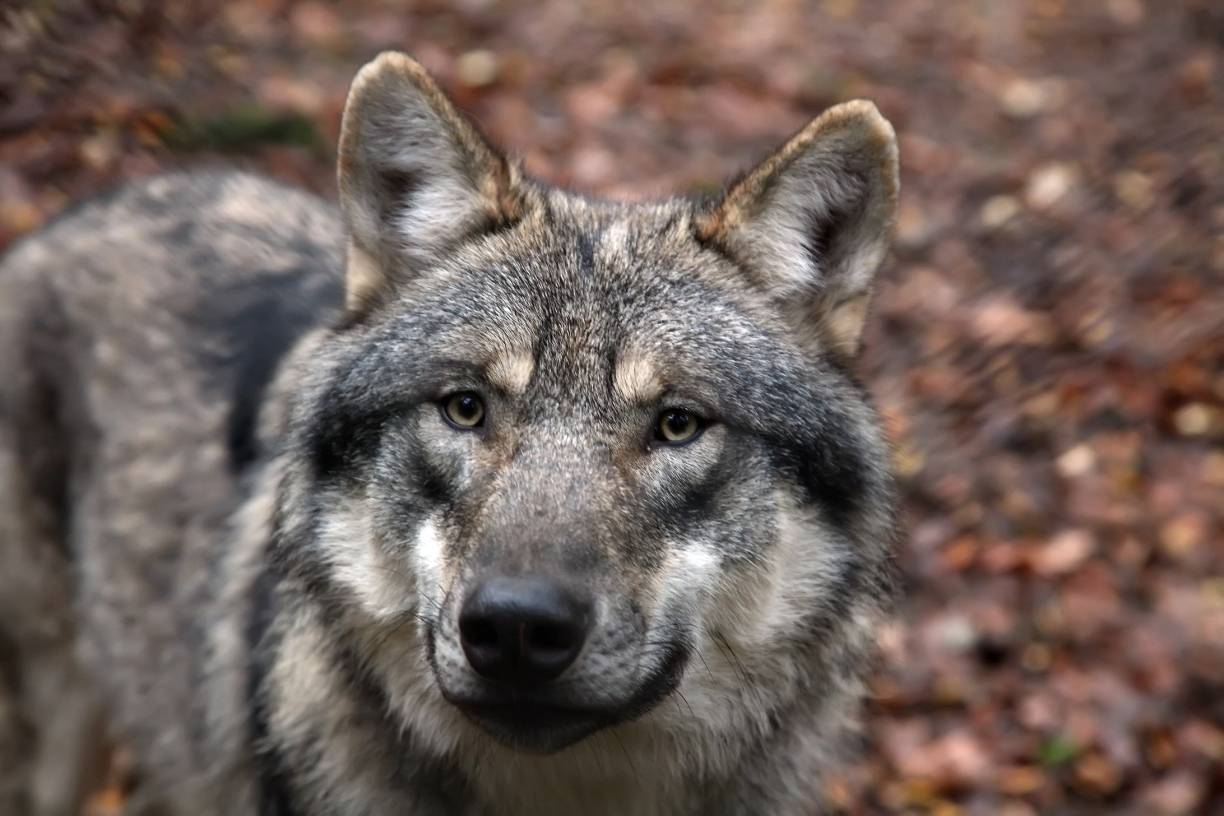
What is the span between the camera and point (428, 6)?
1128 centimetres

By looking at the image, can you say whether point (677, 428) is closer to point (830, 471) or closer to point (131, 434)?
point (830, 471)

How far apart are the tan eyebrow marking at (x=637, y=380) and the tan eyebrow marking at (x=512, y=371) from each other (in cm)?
23

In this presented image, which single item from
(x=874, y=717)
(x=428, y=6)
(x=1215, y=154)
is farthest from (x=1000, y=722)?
(x=428, y=6)

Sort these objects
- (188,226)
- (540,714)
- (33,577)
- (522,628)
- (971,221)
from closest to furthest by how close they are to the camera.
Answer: (522,628) < (540,714) < (33,577) < (188,226) < (971,221)

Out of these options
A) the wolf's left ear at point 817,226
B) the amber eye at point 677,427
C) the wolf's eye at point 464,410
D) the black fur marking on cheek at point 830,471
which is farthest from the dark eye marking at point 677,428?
the wolf's left ear at point 817,226

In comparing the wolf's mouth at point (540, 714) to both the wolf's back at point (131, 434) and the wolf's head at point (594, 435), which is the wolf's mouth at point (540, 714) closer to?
the wolf's head at point (594, 435)

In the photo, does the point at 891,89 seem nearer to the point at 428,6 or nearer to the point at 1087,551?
the point at 428,6

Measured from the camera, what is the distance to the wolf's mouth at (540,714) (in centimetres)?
321

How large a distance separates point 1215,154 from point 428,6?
6099mm

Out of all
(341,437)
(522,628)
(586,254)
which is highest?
(586,254)

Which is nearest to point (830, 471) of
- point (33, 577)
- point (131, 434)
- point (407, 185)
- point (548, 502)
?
point (548, 502)

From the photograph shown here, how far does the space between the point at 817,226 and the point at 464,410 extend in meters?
1.16

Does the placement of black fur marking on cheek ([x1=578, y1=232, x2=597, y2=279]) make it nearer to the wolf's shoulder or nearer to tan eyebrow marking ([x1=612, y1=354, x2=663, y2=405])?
tan eyebrow marking ([x1=612, y1=354, x2=663, y2=405])

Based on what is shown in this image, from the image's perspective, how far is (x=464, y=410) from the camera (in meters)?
3.64
